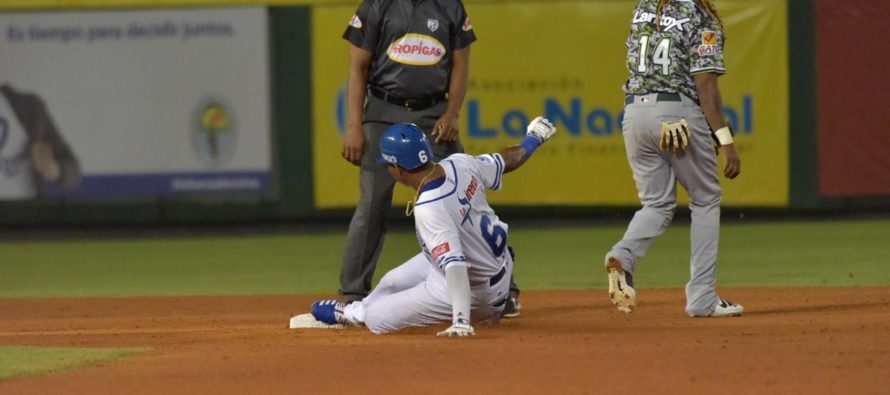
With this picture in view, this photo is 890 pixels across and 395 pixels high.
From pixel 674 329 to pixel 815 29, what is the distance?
859 centimetres

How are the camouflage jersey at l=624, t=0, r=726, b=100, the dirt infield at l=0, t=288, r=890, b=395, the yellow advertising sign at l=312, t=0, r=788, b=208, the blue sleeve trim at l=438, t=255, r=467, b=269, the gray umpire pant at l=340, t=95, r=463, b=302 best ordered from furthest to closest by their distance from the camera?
the yellow advertising sign at l=312, t=0, r=788, b=208, the gray umpire pant at l=340, t=95, r=463, b=302, the camouflage jersey at l=624, t=0, r=726, b=100, the blue sleeve trim at l=438, t=255, r=467, b=269, the dirt infield at l=0, t=288, r=890, b=395

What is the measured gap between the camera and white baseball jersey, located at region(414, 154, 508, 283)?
277 inches

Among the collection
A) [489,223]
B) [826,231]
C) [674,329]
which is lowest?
[826,231]

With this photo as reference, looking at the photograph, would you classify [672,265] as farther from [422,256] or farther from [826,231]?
[422,256]

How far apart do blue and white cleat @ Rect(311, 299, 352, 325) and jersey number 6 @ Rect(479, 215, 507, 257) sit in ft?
2.97

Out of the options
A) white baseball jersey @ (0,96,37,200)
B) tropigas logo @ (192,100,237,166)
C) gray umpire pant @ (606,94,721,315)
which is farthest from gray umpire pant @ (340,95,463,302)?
white baseball jersey @ (0,96,37,200)

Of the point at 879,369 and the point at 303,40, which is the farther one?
the point at 303,40

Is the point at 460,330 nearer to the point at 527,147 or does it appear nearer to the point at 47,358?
the point at 527,147

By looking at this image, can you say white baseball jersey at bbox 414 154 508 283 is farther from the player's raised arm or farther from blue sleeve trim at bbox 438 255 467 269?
the player's raised arm

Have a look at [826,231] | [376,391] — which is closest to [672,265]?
[826,231]

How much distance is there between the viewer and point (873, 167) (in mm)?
15180

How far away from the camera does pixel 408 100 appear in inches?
321

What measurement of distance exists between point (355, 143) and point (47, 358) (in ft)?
6.51

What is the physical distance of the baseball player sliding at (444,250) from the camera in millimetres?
7039
